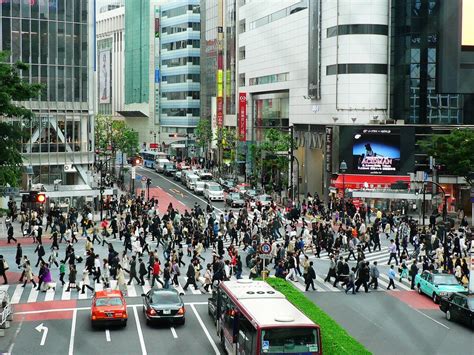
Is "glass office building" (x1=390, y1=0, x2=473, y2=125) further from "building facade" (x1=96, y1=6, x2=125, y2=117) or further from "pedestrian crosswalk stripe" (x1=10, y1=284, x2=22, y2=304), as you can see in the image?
"building facade" (x1=96, y1=6, x2=125, y2=117)

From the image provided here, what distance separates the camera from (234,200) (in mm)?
55719

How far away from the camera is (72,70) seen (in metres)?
57.5

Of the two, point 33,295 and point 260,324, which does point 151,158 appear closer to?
point 33,295

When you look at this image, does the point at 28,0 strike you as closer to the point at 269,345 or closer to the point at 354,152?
the point at 354,152

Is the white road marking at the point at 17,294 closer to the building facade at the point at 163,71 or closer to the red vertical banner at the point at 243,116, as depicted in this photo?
the red vertical banner at the point at 243,116

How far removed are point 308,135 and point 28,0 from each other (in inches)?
941

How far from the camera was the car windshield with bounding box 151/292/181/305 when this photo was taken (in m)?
22.9

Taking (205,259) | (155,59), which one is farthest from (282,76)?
(155,59)

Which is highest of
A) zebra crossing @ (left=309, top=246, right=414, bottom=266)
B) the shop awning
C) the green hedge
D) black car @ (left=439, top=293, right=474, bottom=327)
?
the shop awning

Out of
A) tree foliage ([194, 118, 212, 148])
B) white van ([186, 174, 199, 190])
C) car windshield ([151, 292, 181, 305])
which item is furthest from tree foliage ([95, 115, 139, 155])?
car windshield ([151, 292, 181, 305])

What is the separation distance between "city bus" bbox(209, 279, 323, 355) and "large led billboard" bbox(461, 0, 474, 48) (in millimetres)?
37621

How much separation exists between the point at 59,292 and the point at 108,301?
5.34 meters

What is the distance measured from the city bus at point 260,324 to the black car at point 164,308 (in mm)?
1691

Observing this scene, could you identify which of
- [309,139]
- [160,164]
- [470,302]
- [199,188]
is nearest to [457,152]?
[309,139]
